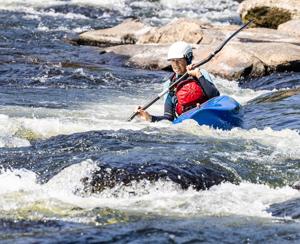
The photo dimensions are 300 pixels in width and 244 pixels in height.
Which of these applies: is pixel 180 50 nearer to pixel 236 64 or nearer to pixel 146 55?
pixel 236 64

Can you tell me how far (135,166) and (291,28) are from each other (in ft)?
33.5

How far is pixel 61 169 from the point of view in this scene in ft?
22.5

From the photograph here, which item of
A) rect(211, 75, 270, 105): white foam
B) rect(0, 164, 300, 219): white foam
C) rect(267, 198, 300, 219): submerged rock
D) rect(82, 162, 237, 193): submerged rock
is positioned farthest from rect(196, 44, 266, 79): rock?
rect(267, 198, 300, 219): submerged rock

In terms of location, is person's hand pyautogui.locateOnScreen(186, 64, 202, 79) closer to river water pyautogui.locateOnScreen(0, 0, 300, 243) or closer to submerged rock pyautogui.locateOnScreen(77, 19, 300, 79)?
river water pyautogui.locateOnScreen(0, 0, 300, 243)

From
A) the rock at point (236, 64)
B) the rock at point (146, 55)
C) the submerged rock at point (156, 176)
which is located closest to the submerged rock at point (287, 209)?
the submerged rock at point (156, 176)

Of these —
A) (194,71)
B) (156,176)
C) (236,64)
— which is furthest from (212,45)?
(156,176)

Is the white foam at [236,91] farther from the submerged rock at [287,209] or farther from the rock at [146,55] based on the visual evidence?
the submerged rock at [287,209]

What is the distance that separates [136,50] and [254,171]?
920 cm

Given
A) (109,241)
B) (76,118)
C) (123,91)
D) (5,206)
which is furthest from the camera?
(123,91)

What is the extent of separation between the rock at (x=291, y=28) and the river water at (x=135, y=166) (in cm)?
260

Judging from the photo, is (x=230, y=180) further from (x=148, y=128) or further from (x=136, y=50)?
(x=136, y=50)

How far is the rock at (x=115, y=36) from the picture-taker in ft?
57.6

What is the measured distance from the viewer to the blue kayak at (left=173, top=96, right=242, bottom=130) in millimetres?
8805

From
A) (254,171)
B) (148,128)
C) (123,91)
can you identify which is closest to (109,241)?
(254,171)
